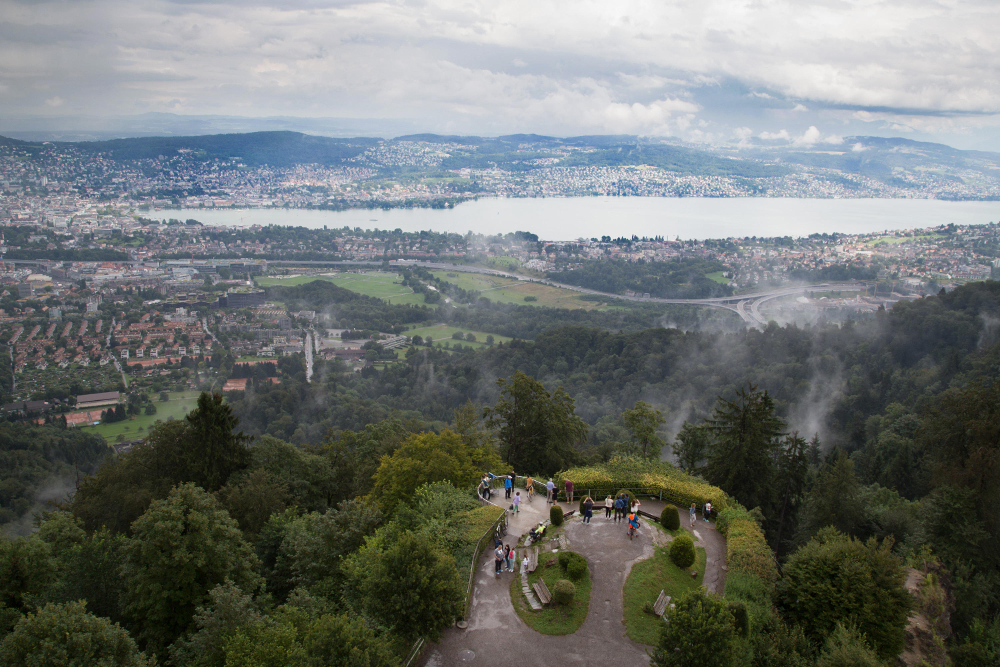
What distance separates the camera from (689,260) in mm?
92062

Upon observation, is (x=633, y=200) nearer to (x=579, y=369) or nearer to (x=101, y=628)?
(x=579, y=369)

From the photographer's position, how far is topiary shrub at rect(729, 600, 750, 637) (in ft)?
30.6

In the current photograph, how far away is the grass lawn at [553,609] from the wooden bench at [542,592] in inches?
3.9

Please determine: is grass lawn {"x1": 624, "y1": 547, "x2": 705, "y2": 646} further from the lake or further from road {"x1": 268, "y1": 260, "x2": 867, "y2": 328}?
the lake

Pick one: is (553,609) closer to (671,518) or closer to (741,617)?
(741,617)

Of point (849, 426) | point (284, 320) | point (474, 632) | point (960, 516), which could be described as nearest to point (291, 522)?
point (474, 632)

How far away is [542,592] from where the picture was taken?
419 inches

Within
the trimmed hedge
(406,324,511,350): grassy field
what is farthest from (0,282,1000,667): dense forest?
(406,324,511,350): grassy field

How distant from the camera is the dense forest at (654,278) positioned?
79.9m

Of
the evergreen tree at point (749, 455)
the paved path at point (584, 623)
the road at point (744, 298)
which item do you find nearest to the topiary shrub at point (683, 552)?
the paved path at point (584, 623)

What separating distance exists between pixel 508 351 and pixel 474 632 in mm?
42361

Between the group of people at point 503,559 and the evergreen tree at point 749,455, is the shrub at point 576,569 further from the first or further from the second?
the evergreen tree at point 749,455

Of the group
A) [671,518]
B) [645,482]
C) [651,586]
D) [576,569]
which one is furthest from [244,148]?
[651,586]

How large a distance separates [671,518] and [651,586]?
7.16 ft
